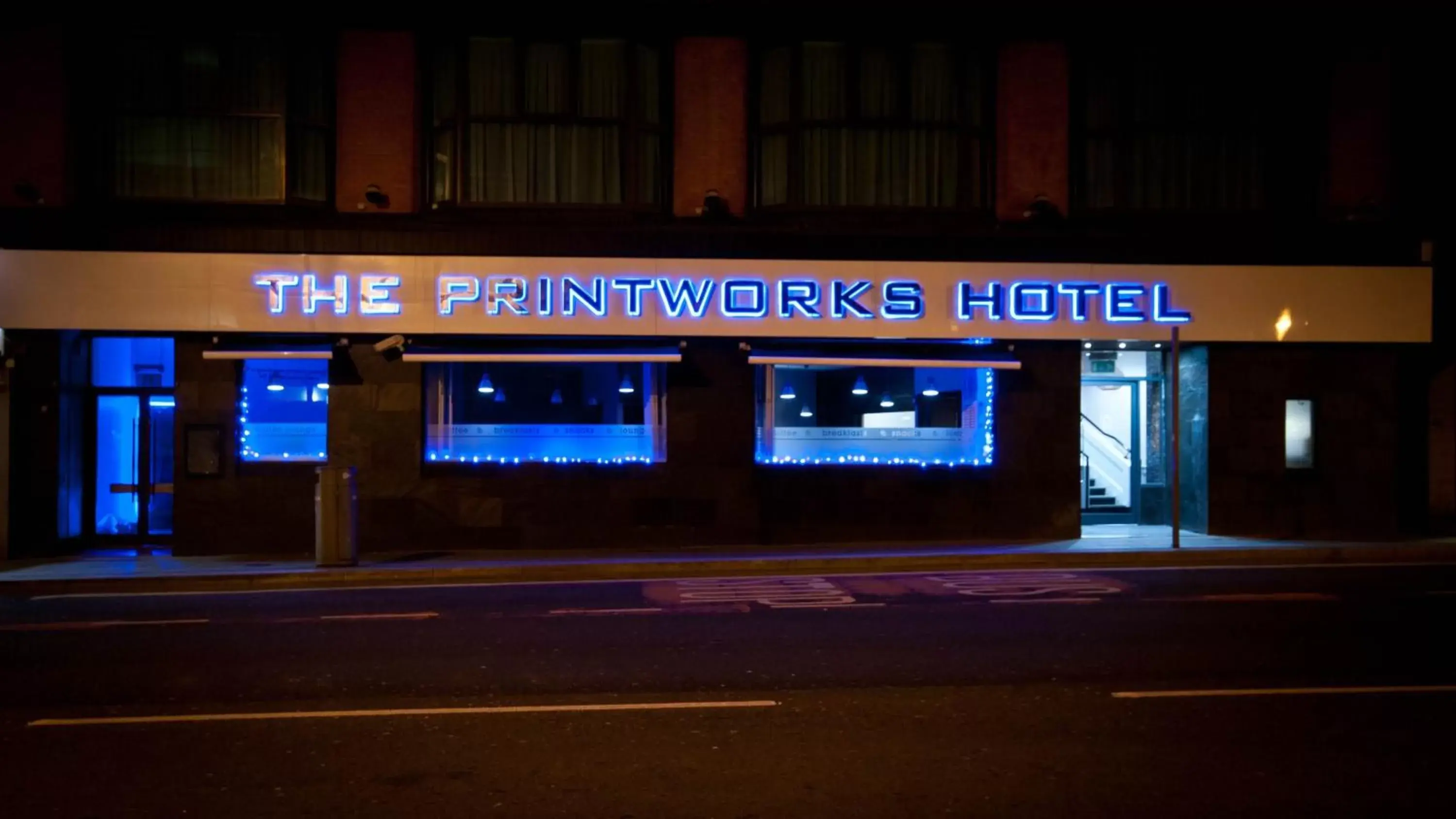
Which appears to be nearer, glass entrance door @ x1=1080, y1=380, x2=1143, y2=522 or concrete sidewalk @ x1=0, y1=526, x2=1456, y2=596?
concrete sidewalk @ x1=0, y1=526, x2=1456, y2=596

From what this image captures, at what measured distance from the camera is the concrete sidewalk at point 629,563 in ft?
44.9

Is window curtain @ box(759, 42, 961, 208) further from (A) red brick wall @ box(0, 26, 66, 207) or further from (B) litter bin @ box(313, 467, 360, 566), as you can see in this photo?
(A) red brick wall @ box(0, 26, 66, 207)

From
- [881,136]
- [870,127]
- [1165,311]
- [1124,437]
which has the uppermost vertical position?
[870,127]

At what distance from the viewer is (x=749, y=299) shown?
55.1ft

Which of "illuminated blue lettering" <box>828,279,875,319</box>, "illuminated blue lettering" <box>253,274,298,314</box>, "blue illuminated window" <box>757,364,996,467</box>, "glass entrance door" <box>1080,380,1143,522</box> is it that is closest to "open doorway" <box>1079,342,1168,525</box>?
"glass entrance door" <box>1080,380,1143,522</box>

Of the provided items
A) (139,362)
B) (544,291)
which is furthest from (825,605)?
(139,362)

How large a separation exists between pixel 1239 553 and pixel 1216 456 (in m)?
2.65

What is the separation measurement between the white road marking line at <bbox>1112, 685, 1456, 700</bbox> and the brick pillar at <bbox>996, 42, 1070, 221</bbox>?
36.1ft

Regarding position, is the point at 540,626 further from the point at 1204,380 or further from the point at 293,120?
the point at 1204,380

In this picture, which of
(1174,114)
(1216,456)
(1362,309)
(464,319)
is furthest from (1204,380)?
(464,319)

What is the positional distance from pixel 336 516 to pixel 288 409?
10.5 ft

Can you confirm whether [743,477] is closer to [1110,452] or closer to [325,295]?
[325,295]

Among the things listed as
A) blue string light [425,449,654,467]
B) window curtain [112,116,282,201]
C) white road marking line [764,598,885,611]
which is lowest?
white road marking line [764,598,885,611]

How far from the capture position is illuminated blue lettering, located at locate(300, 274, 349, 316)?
1639 centimetres
